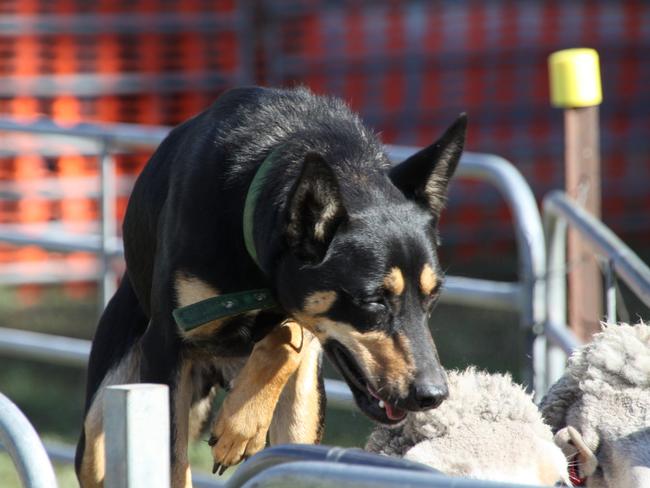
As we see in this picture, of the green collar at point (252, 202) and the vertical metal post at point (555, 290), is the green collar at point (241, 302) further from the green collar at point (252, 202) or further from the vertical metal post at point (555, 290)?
the vertical metal post at point (555, 290)

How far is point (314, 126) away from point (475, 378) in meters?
1.09

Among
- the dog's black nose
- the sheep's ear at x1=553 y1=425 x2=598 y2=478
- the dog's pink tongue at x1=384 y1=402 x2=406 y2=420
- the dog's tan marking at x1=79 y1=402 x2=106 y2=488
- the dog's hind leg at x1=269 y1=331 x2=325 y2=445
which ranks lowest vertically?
the dog's tan marking at x1=79 y1=402 x2=106 y2=488

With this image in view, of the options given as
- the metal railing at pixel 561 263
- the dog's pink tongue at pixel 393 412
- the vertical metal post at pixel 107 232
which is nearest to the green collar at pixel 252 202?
the dog's pink tongue at pixel 393 412

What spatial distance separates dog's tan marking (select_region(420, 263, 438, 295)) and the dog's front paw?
1.78 feet

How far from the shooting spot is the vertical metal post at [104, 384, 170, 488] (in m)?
1.73

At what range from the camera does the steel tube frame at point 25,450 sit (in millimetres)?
1922

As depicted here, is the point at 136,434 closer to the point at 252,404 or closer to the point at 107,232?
the point at 252,404

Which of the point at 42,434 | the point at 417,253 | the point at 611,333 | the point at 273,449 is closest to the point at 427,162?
the point at 417,253

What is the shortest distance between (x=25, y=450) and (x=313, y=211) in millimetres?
1102

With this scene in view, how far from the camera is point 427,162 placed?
119 inches

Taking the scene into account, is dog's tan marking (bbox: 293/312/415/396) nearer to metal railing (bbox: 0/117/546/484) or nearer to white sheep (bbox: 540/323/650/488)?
white sheep (bbox: 540/323/650/488)

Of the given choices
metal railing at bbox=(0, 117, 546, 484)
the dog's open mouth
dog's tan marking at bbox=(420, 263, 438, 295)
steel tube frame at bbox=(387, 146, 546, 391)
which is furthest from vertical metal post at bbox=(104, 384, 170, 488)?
steel tube frame at bbox=(387, 146, 546, 391)

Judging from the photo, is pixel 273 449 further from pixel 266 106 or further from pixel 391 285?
pixel 266 106

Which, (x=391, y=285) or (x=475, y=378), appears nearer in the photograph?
(x=475, y=378)
